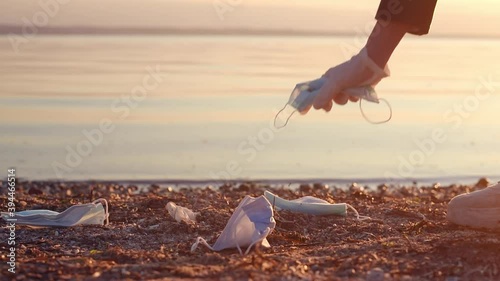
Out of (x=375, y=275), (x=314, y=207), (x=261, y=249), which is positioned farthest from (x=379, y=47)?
(x=314, y=207)

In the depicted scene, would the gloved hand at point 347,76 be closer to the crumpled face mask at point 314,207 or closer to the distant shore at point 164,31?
the crumpled face mask at point 314,207

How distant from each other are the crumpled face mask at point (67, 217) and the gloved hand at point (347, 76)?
2170 millimetres

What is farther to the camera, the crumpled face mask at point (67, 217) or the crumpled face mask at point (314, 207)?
the crumpled face mask at point (314, 207)

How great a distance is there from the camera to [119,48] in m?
20.3

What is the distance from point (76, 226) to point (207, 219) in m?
0.87

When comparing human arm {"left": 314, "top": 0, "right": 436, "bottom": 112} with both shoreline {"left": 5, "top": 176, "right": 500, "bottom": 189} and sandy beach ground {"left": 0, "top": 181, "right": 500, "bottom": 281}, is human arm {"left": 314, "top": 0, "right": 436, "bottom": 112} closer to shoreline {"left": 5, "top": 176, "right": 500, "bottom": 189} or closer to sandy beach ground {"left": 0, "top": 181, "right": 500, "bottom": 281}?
sandy beach ground {"left": 0, "top": 181, "right": 500, "bottom": 281}

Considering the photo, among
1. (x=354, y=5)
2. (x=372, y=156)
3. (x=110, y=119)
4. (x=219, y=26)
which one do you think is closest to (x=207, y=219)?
(x=372, y=156)

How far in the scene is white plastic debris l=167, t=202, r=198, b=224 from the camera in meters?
7.10

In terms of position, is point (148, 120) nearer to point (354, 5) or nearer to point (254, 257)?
point (254, 257)

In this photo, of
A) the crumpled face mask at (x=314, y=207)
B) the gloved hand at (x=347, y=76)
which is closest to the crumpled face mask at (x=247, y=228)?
the gloved hand at (x=347, y=76)

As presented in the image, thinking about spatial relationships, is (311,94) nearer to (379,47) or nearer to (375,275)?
(379,47)

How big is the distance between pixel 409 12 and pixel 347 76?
461 mm

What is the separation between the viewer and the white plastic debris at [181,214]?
23.3 ft

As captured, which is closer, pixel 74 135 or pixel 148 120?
pixel 74 135
